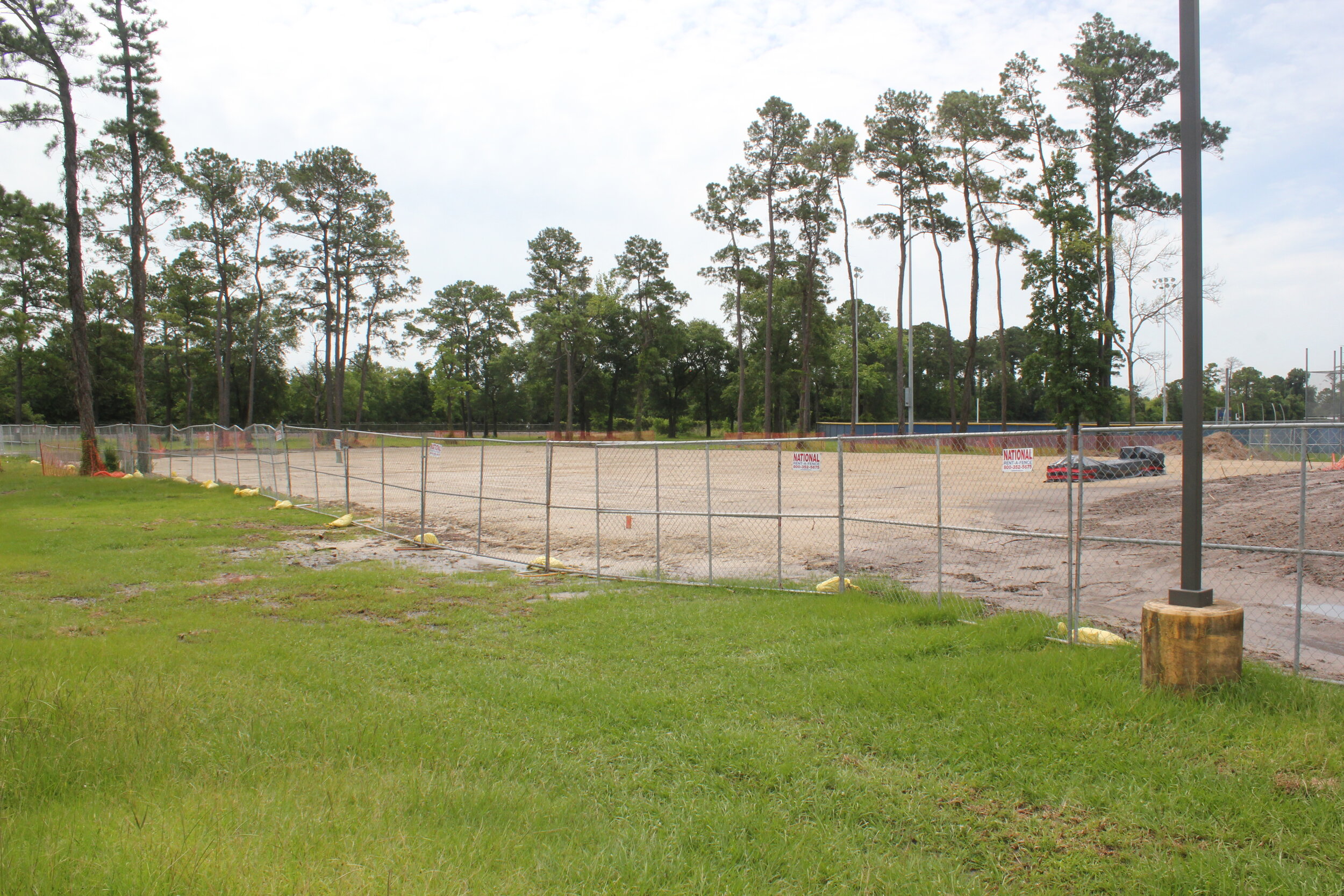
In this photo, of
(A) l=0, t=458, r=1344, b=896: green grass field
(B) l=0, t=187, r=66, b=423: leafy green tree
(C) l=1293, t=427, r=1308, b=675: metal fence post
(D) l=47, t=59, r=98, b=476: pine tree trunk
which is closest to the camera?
(A) l=0, t=458, r=1344, b=896: green grass field

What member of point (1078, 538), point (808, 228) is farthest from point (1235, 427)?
point (808, 228)

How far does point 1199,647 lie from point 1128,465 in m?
2.46

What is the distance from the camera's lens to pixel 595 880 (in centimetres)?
321

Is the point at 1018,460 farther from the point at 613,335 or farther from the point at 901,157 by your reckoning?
the point at 613,335

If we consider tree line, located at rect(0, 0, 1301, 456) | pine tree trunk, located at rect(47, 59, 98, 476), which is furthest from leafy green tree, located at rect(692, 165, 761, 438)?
pine tree trunk, located at rect(47, 59, 98, 476)

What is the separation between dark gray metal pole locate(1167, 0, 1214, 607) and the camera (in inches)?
206

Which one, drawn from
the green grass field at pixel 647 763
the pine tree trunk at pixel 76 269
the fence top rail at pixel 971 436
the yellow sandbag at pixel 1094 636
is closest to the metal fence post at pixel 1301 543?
the green grass field at pixel 647 763

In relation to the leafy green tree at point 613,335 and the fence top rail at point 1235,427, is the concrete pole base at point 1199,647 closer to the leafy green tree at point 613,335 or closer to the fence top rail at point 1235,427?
the fence top rail at point 1235,427

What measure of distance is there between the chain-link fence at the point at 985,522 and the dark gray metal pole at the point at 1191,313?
1.13 feet

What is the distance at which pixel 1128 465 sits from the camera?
710cm

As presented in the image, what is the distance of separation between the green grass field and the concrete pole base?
0.14 meters

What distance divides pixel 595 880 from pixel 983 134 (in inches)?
1941

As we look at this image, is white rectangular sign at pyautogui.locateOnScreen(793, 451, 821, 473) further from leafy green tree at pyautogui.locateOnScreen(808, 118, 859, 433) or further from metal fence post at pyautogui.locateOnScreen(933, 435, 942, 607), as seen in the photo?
leafy green tree at pyautogui.locateOnScreen(808, 118, 859, 433)

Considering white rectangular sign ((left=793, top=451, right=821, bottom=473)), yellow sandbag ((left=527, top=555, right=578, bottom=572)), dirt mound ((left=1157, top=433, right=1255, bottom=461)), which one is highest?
dirt mound ((left=1157, top=433, right=1255, bottom=461))
